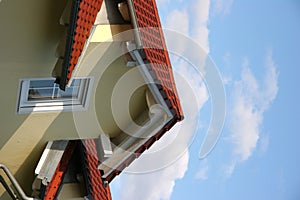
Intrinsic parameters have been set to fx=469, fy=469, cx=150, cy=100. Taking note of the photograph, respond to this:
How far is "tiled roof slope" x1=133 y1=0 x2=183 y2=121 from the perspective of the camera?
6.98 meters

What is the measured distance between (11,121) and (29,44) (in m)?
1.42

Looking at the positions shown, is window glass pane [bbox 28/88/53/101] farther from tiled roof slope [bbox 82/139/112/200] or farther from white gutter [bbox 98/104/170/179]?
white gutter [bbox 98/104/170/179]

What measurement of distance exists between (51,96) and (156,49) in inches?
72.1

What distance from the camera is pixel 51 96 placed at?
7473 mm

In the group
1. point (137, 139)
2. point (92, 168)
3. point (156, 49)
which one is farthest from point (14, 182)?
point (156, 49)

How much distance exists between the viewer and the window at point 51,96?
23.5 ft

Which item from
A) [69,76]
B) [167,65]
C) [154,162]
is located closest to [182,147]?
[154,162]

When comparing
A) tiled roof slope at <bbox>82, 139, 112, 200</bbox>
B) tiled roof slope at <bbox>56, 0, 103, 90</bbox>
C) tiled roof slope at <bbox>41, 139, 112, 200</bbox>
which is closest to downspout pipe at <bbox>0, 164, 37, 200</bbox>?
tiled roof slope at <bbox>41, 139, 112, 200</bbox>

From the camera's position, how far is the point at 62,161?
8219mm

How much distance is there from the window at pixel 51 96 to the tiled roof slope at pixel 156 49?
1.06 meters

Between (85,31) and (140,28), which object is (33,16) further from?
(140,28)

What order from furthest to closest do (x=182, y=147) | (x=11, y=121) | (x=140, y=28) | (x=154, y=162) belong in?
(x=154, y=162), (x=182, y=147), (x=11, y=121), (x=140, y=28)

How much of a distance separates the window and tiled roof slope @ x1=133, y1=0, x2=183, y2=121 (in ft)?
3.47

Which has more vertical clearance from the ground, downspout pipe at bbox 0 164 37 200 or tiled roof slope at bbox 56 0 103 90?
tiled roof slope at bbox 56 0 103 90
